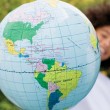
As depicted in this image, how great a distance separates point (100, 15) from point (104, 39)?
15.7 inches

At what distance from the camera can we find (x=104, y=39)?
5266 millimetres

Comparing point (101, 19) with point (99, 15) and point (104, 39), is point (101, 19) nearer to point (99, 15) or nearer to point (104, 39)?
point (99, 15)

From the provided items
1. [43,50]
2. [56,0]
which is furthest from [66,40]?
[56,0]

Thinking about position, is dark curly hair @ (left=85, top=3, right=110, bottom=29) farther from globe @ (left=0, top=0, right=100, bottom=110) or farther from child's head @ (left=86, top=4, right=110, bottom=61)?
globe @ (left=0, top=0, right=100, bottom=110)

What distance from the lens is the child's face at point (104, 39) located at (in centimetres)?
526

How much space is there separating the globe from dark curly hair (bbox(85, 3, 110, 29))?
2898 mm

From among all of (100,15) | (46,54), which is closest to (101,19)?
(100,15)

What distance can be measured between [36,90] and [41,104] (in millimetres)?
118

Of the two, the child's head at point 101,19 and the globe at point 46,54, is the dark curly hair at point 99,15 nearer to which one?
the child's head at point 101,19

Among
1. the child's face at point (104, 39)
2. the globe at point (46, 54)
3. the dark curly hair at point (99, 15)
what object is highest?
the globe at point (46, 54)

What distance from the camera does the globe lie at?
8.00 ft

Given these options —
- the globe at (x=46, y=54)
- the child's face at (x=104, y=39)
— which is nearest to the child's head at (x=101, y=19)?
the child's face at (x=104, y=39)

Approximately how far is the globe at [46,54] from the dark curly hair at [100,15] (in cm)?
290

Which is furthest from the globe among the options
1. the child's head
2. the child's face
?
the child's head
